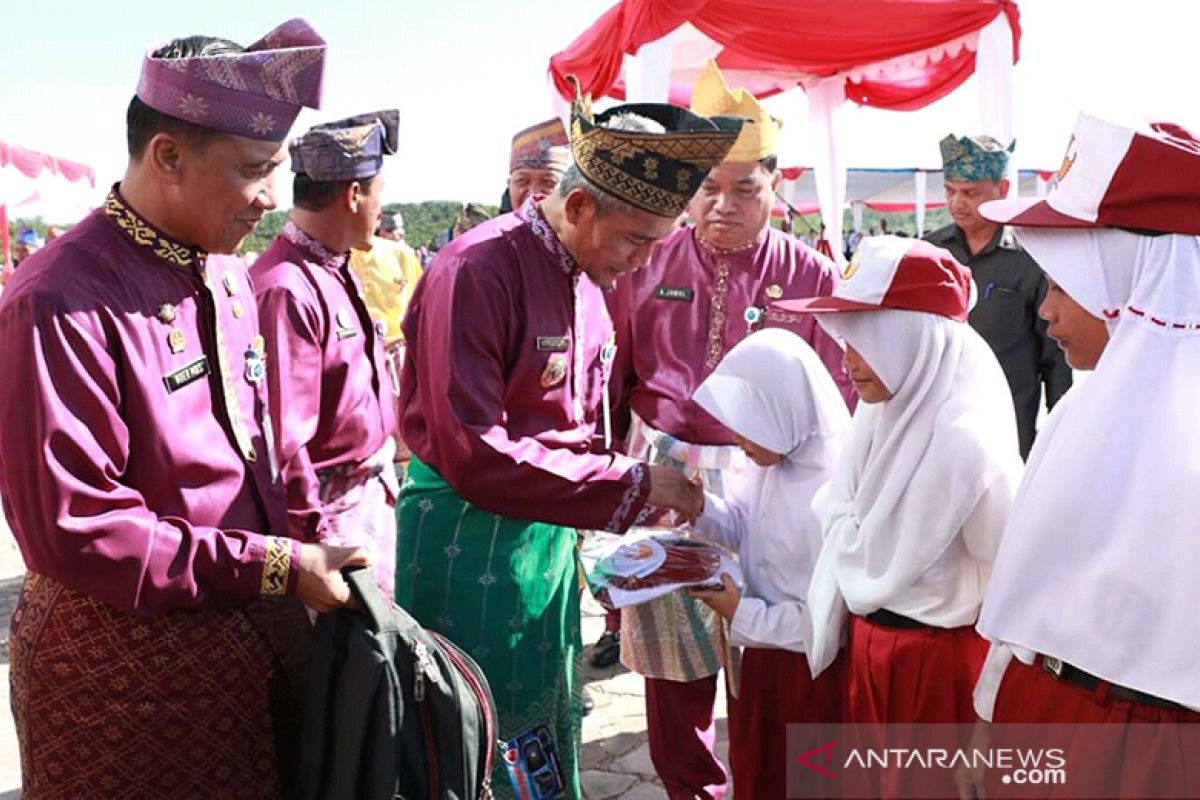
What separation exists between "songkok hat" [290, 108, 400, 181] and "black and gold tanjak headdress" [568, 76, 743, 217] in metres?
1.04

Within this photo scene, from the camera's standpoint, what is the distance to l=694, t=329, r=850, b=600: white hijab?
94.9 inches

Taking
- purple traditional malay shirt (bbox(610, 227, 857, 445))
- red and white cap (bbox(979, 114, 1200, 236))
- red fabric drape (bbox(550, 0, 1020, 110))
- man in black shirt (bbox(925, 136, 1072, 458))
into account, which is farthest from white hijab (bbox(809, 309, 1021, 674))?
red fabric drape (bbox(550, 0, 1020, 110))

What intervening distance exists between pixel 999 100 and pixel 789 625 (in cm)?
599

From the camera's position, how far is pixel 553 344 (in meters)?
2.29

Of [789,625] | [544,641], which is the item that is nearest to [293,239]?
[544,641]

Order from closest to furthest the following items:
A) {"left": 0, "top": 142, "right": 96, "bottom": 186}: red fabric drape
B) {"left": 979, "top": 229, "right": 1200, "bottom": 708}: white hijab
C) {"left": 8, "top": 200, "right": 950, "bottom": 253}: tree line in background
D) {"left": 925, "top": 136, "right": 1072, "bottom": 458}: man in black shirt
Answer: {"left": 979, "top": 229, "right": 1200, "bottom": 708}: white hijab, {"left": 925, "top": 136, "right": 1072, "bottom": 458}: man in black shirt, {"left": 0, "top": 142, "right": 96, "bottom": 186}: red fabric drape, {"left": 8, "top": 200, "right": 950, "bottom": 253}: tree line in background

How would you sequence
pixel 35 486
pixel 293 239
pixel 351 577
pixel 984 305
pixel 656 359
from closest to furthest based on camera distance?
pixel 35 486 < pixel 351 577 < pixel 293 239 < pixel 656 359 < pixel 984 305

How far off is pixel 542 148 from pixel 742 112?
1410 mm

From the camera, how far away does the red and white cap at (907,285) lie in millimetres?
2080

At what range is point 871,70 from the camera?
29.9ft

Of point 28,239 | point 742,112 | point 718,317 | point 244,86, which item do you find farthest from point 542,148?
point 28,239

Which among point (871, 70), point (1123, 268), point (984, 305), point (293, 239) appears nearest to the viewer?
point (1123, 268)

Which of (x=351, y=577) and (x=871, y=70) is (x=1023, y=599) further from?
(x=871, y=70)

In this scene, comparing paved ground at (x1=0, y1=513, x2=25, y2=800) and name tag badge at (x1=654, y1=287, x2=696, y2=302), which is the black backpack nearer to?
name tag badge at (x1=654, y1=287, x2=696, y2=302)
